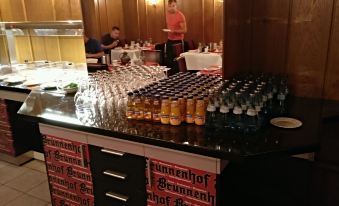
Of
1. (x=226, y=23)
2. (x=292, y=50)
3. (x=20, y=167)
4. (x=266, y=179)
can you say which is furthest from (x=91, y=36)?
(x=266, y=179)

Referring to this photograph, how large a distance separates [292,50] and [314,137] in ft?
2.88

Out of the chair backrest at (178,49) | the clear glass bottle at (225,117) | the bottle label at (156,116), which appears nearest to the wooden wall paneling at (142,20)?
the chair backrest at (178,49)

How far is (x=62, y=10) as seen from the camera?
3.52 metres

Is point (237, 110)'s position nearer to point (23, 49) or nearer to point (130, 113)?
→ point (130, 113)

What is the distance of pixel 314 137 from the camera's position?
1.49 m

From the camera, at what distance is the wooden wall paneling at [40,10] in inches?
144

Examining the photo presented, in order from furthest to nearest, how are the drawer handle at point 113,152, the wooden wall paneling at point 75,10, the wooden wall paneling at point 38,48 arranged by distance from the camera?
the wooden wall paneling at point 38,48, the wooden wall paneling at point 75,10, the drawer handle at point 113,152

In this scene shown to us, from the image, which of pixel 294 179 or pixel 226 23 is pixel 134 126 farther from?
pixel 294 179

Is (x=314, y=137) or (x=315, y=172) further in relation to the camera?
(x=315, y=172)

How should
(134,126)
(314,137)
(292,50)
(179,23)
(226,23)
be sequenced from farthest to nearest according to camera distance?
(179,23)
(292,50)
(226,23)
(134,126)
(314,137)

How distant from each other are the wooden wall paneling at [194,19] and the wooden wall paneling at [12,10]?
305 centimetres

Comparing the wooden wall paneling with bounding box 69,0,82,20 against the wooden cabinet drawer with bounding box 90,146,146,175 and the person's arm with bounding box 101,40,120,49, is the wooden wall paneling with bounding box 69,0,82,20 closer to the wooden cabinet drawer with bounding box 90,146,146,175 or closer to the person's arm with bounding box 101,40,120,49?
the person's arm with bounding box 101,40,120,49

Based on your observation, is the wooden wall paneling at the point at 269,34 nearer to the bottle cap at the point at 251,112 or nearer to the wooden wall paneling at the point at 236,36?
the wooden wall paneling at the point at 236,36

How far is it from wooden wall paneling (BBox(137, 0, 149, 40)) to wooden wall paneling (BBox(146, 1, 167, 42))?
0.13 m
